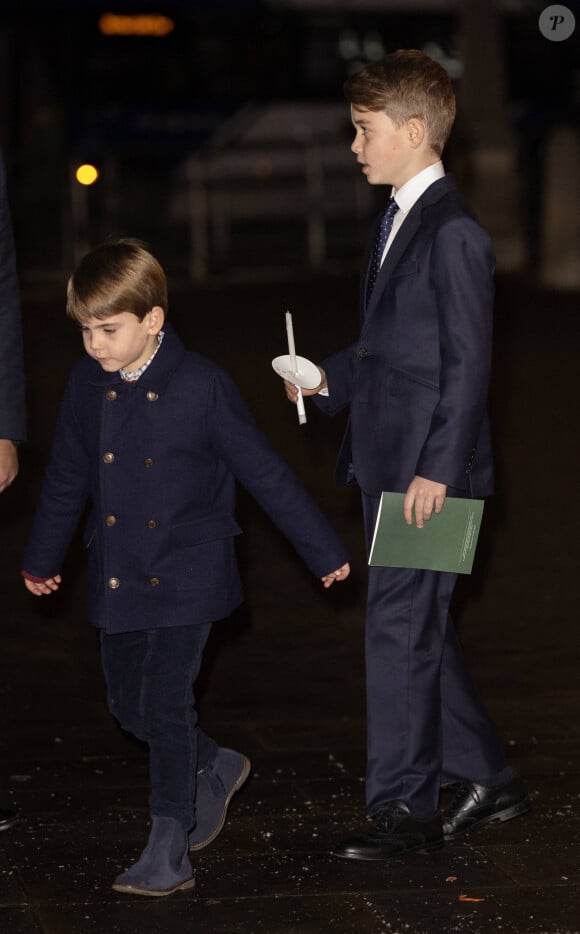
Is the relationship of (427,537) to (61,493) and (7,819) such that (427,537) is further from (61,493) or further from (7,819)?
(7,819)

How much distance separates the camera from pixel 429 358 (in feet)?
13.7

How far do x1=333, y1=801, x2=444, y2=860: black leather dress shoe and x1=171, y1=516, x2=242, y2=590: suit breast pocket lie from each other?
2.30ft

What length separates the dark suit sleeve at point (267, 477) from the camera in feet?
13.4

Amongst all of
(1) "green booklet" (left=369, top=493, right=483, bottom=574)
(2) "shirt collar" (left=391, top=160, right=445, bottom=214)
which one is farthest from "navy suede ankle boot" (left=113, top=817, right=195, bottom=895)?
(2) "shirt collar" (left=391, top=160, right=445, bottom=214)

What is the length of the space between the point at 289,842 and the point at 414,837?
0.33 m

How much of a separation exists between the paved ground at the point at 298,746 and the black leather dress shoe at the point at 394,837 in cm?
4

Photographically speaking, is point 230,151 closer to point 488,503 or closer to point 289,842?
point 488,503

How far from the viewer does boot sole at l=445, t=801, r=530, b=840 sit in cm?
441

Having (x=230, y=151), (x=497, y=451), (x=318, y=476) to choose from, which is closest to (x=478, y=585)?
(x=318, y=476)

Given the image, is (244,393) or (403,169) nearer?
(403,169)

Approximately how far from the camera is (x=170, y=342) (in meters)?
4.10

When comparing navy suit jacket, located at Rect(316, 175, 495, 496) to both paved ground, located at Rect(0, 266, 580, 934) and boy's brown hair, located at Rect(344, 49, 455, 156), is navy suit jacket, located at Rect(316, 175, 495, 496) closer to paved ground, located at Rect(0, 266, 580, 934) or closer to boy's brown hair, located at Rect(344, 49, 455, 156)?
boy's brown hair, located at Rect(344, 49, 455, 156)

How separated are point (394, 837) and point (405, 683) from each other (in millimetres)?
365

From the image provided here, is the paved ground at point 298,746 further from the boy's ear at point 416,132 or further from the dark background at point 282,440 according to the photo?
the boy's ear at point 416,132
